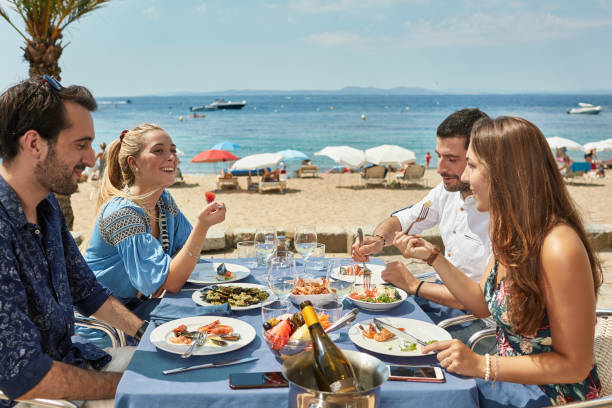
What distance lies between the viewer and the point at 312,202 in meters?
14.0

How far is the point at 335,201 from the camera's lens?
14102 millimetres

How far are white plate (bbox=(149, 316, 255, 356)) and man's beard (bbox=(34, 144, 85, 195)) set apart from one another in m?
0.69

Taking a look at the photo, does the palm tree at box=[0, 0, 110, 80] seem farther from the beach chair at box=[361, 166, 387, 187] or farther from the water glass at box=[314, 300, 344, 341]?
the beach chair at box=[361, 166, 387, 187]

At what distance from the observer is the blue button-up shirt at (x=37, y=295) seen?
170 centimetres

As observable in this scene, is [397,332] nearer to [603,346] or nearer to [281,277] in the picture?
[281,277]

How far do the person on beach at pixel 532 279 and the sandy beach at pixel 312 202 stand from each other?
767 centimetres

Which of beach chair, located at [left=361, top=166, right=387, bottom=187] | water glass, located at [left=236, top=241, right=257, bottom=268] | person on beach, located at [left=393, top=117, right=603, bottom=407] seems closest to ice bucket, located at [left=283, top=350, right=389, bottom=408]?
person on beach, located at [left=393, top=117, right=603, bottom=407]

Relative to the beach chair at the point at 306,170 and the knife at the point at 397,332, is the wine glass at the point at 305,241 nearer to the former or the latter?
the knife at the point at 397,332

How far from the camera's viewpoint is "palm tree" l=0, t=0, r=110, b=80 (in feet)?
26.7

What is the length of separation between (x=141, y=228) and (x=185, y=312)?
72 cm

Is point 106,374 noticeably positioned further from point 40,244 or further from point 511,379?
point 511,379

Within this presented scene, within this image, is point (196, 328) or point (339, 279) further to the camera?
point (339, 279)

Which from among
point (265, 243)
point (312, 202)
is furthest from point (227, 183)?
point (265, 243)

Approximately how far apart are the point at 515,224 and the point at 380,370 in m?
0.93
